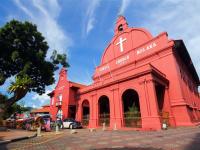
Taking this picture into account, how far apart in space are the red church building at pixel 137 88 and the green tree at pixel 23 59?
679 centimetres

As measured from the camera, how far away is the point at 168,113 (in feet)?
66.4

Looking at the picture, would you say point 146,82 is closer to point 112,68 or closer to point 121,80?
point 121,80

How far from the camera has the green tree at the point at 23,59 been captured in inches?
893

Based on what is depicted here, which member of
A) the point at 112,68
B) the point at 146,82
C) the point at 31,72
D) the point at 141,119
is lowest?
the point at 141,119

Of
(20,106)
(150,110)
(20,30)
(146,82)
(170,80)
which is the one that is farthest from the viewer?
(20,106)

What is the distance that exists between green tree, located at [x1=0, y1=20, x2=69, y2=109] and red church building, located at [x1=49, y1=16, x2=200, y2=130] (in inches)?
267

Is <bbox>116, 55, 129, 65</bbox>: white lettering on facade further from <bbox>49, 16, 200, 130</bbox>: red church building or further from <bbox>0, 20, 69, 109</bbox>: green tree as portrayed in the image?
<bbox>0, 20, 69, 109</bbox>: green tree

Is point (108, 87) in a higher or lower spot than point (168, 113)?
higher

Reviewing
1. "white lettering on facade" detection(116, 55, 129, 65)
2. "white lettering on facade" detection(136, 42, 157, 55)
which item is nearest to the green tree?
"white lettering on facade" detection(116, 55, 129, 65)

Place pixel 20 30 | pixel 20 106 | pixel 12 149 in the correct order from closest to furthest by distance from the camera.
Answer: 1. pixel 12 149
2. pixel 20 30
3. pixel 20 106

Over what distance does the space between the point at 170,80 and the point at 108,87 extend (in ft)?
25.7

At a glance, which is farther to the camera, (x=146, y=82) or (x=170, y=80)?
(x=170, y=80)

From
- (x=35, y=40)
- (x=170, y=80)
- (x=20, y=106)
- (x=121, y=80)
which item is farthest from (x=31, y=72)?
(x=20, y=106)

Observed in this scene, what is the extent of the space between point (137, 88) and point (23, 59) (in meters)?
15.7
